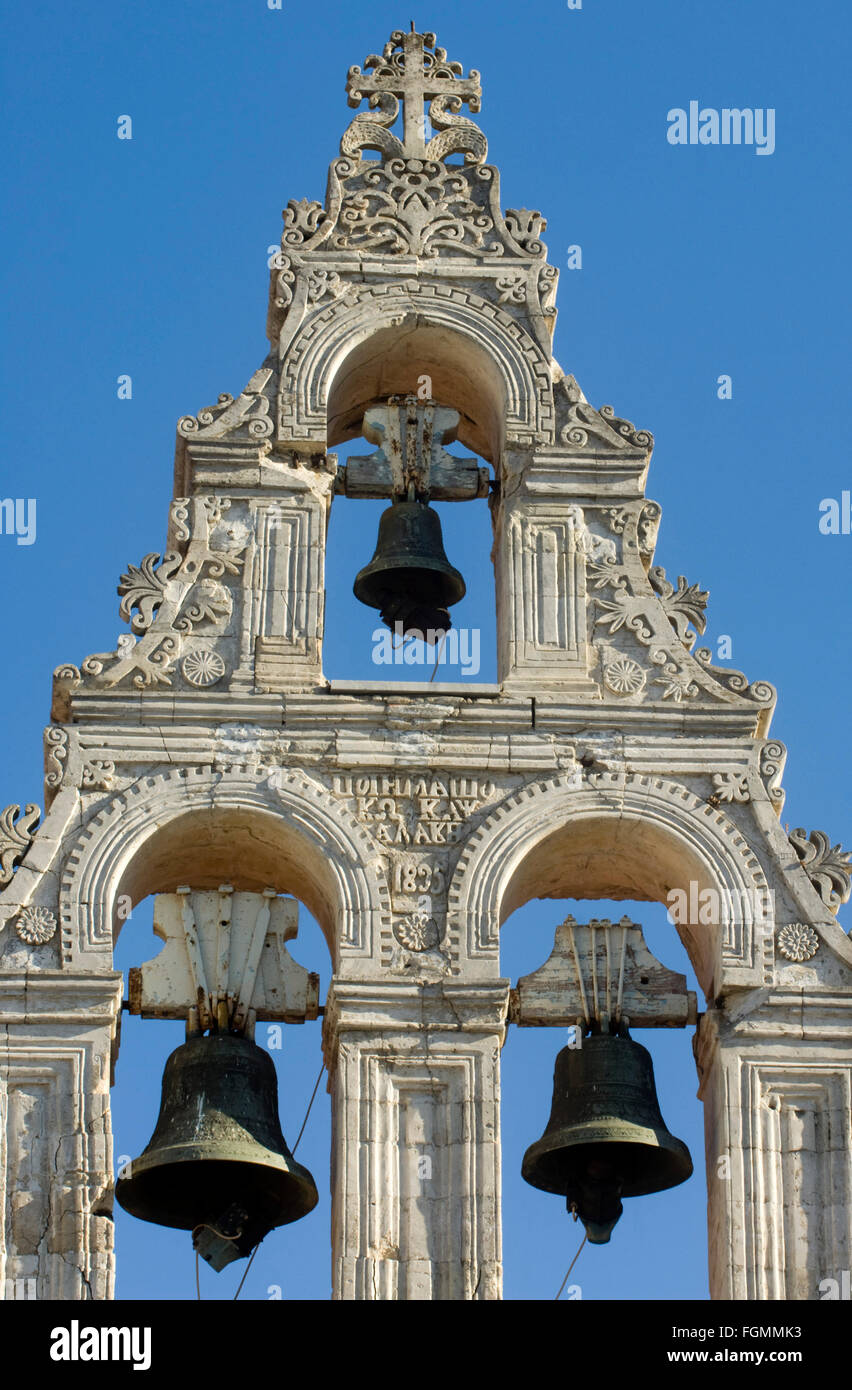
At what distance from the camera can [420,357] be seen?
30156 mm

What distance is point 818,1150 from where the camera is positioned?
1040 inches

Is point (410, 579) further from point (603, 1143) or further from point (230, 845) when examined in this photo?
point (603, 1143)

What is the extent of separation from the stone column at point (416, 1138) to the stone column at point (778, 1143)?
1525mm

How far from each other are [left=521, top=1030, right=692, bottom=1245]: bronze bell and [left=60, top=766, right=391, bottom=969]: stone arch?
1.73 meters

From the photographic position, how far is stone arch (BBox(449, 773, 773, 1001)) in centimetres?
2706

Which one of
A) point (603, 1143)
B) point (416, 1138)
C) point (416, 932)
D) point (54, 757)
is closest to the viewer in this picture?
point (416, 1138)

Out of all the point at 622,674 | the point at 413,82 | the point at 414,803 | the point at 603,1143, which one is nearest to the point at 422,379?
the point at 413,82

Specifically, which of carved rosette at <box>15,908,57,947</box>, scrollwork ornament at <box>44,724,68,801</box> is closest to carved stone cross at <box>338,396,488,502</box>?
scrollwork ornament at <box>44,724,68,801</box>

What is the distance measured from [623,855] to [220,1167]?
3.76 m

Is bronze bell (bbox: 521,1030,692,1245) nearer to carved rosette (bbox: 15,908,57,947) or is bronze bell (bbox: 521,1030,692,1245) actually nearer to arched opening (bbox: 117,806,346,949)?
arched opening (bbox: 117,806,346,949)

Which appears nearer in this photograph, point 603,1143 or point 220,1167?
point 220,1167

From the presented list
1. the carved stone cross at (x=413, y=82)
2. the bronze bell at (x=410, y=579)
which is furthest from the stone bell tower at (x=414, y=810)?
the carved stone cross at (x=413, y=82)
